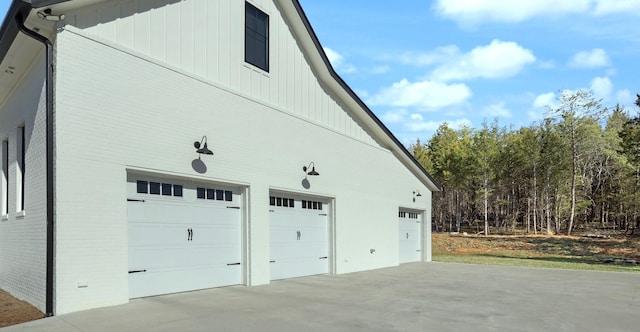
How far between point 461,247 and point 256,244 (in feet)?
77.9

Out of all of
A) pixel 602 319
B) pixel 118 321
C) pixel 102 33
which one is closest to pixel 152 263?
pixel 118 321

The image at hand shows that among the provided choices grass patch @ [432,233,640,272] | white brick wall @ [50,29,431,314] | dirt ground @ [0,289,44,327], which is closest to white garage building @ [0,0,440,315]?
white brick wall @ [50,29,431,314]

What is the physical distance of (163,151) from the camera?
30.1ft

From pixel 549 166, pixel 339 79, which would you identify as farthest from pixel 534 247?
pixel 339 79

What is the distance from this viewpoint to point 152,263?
9055 millimetres

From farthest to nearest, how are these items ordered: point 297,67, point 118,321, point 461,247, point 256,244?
point 461,247 → point 297,67 → point 256,244 → point 118,321

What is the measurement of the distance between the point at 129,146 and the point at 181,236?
7.51ft

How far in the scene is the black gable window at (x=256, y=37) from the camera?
11.8 meters

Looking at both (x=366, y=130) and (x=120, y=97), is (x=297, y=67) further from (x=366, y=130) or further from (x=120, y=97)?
(x=120, y=97)

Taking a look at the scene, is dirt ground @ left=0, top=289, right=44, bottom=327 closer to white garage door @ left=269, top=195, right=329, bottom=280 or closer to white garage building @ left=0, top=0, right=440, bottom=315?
white garage building @ left=0, top=0, right=440, bottom=315

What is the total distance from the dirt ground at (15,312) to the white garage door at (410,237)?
14.4 meters

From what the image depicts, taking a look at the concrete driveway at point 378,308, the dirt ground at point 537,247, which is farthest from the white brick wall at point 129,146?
the dirt ground at point 537,247

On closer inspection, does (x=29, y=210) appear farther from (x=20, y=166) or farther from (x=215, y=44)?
(x=215, y=44)

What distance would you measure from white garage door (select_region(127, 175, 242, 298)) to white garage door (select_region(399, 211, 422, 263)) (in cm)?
1036
